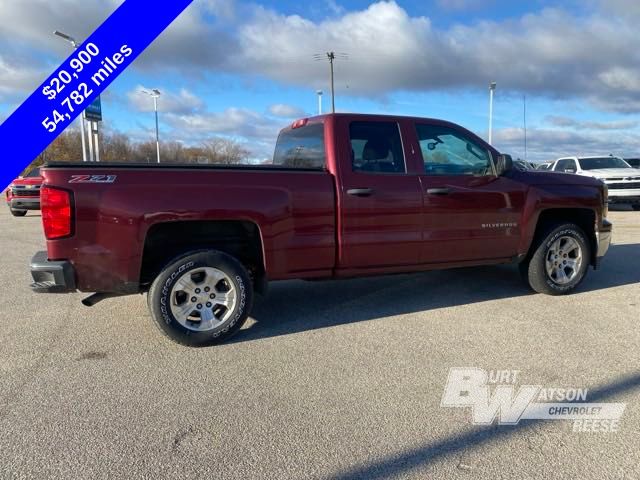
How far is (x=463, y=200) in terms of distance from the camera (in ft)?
16.1

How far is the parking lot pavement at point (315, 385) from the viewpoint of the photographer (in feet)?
8.11

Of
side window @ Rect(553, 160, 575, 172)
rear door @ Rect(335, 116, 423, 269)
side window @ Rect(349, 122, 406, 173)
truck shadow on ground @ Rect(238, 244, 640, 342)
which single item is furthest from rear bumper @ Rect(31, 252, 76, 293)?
side window @ Rect(553, 160, 575, 172)

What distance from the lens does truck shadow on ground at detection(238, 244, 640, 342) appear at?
4.69 metres

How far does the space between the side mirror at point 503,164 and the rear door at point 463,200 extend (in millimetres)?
64

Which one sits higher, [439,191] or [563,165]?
[563,165]

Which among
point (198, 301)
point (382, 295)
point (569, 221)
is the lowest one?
point (382, 295)

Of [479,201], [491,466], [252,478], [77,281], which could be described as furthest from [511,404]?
[77,281]

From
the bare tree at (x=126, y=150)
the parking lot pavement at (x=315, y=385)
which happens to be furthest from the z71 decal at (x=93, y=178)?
the bare tree at (x=126, y=150)

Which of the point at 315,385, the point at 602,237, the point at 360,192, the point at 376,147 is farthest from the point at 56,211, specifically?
the point at 602,237

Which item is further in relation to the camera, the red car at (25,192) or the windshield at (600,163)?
the windshield at (600,163)

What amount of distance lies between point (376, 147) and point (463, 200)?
1.04 metres

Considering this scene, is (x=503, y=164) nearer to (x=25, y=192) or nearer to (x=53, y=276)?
(x=53, y=276)

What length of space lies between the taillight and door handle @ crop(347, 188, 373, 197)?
2280 millimetres
